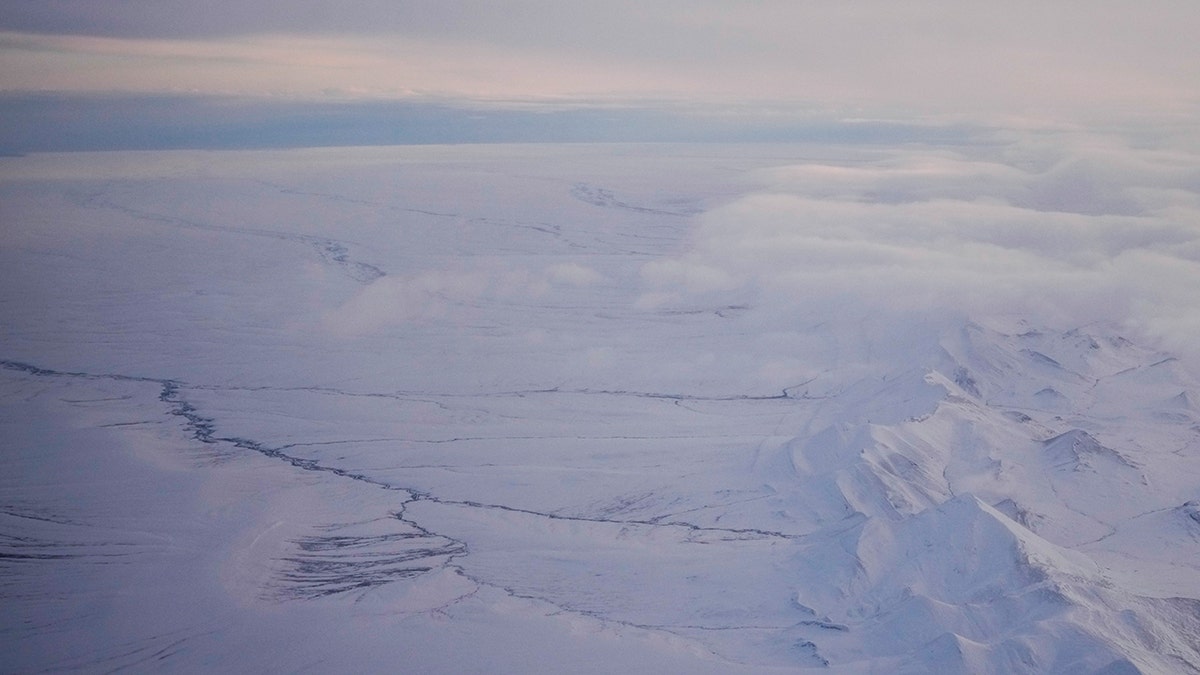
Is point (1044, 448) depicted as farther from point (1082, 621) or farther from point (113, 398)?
point (113, 398)

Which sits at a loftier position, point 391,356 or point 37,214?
point 37,214

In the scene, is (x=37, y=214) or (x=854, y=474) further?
(x=37, y=214)

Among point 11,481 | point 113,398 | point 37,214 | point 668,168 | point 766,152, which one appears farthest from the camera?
point 766,152

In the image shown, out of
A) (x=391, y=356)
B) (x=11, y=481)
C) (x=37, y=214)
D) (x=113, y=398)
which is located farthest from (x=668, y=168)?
(x=11, y=481)

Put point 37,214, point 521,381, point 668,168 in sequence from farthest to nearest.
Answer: point 668,168, point 37,214, point 521,381

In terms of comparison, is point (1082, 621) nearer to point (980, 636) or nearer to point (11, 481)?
point (980, 636)

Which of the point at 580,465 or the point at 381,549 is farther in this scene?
the point at 580,465

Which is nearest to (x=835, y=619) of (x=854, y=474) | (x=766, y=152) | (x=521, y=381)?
(x=854, y=474)
